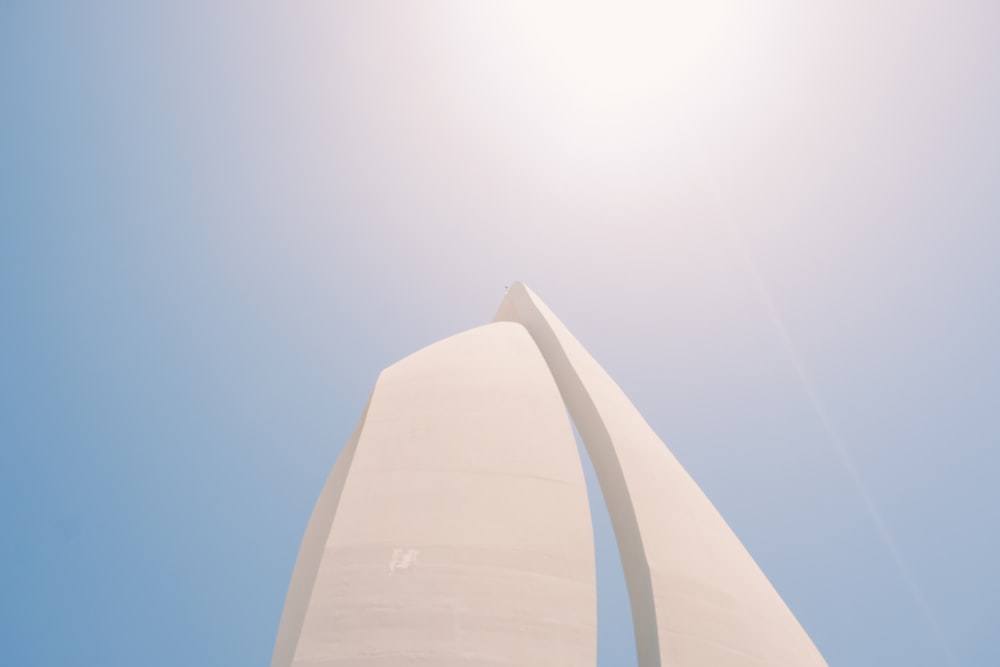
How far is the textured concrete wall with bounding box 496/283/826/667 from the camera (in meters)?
8.07

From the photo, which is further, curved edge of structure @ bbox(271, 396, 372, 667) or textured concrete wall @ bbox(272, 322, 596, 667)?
curved edge of structure @ bbox(271, 396, 372, 667)

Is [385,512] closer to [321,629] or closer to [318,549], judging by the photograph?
[321,629]

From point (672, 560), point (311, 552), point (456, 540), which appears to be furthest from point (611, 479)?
point (311, 552)

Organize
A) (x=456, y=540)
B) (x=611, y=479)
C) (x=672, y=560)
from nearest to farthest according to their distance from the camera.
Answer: (x=456, y=540) < (x=672, y=560) < (x=611, y=479)

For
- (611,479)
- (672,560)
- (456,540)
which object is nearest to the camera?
(456,540)

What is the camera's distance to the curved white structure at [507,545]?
23.7 ft

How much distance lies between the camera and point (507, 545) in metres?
7.96

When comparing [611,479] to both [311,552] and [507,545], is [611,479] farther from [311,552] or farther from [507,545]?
[311,552]

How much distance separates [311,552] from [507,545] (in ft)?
17.5

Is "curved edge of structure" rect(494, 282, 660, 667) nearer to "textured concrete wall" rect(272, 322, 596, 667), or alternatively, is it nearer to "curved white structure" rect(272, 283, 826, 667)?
"curved white structure" rect(272, 283, 826, 667)

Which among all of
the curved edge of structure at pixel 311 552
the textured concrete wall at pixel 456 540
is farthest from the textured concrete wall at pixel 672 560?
the curved edge of structure at pixel 311 552

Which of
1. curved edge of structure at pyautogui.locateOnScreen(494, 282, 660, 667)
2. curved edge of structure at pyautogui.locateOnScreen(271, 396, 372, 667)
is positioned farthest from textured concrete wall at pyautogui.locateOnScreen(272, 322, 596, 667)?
curved edge of structure at pyautogui.locateOnScreen(494, 282, 660, 667)

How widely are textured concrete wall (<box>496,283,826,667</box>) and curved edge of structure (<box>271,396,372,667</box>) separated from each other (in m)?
3.44

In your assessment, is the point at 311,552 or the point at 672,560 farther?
the point at 311,552
